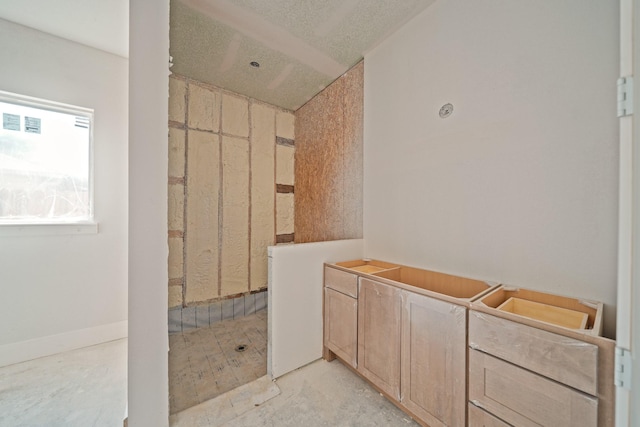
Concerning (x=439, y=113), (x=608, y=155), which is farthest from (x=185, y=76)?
(x=608, y=155)

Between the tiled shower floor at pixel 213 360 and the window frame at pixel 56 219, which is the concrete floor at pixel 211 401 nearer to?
the tiled shower floor at pixel 213 360

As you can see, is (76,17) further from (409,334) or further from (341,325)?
(409,334)

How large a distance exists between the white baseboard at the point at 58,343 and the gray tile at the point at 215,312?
0.82 meters

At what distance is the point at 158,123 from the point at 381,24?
197 cm

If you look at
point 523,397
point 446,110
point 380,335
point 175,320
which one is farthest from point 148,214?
point 446,110

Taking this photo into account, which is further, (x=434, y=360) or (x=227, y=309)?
(x=227, y=309)

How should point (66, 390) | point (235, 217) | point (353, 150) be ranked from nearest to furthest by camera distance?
point (66, 390), point (353, 150), point (235, 217)

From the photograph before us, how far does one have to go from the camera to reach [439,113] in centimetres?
173

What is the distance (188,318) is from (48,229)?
154 centimetres

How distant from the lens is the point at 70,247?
2.14 meters

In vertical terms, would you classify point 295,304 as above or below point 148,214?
below

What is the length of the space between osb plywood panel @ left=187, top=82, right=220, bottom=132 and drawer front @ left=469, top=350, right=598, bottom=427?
3.24 m

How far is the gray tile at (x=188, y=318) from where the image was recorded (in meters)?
2.60

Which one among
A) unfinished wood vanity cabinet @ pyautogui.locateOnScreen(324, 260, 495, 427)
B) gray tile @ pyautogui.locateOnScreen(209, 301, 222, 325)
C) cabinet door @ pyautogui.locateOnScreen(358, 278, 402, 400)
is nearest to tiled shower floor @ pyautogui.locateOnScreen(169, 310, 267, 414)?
gray tile @ pyautogui.locateOnScreen(209, 301, 222, 325)
